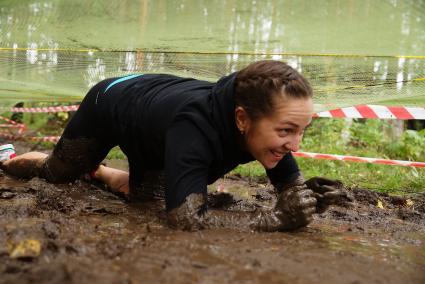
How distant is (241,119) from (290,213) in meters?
0.57

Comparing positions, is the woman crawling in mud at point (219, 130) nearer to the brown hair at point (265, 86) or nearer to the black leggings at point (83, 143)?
the brown hair at point (265, 86)

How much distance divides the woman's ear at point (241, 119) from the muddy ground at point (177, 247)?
47 centimetres

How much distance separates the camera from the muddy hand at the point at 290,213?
2.46 meters

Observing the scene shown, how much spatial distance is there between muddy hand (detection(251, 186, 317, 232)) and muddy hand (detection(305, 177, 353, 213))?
138 mm

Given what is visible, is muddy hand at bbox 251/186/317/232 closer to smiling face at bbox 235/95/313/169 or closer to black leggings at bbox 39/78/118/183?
smiling face at bbox 235/95/313/169

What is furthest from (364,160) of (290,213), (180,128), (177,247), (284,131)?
(177,247)

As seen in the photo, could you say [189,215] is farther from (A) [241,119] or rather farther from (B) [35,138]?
(B) [35,138]

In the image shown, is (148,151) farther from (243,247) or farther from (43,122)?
(43,122)

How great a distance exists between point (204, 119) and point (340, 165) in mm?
3841

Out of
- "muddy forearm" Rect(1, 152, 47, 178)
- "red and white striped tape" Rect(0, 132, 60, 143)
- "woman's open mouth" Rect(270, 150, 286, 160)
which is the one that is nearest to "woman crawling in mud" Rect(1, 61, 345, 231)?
"woman's open mouth" Rect(270, 150, 286, 160)

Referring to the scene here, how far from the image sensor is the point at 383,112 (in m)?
5.41

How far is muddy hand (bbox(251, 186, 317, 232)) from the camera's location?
2459 millimetres

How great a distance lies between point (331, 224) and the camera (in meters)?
2.93

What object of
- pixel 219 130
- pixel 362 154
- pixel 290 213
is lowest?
pixel 362 154
